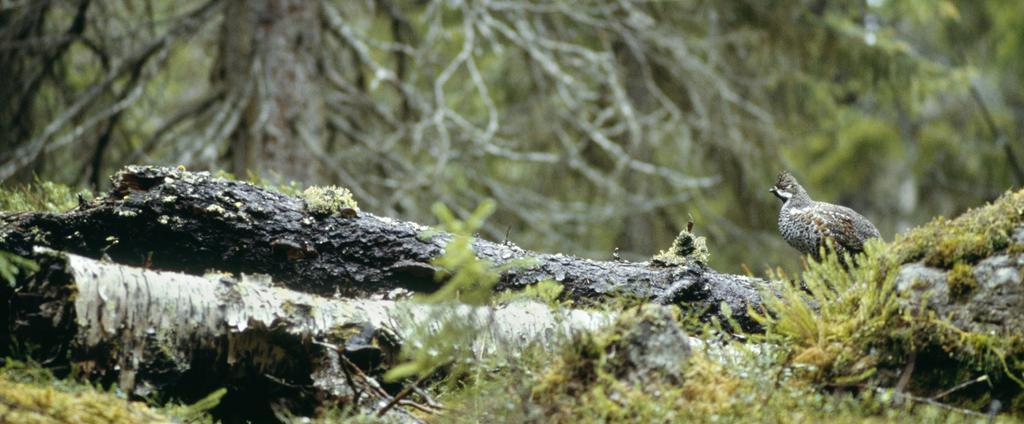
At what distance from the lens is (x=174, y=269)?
125 inches

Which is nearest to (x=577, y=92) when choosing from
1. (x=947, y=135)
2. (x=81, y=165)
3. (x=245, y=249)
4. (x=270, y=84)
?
(x=270, y=84)

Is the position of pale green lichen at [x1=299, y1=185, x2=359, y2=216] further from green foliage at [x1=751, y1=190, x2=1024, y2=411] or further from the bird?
the bird

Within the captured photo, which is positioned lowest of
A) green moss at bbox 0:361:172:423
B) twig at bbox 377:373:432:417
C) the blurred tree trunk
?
green moss at bbox 0:361:172:423

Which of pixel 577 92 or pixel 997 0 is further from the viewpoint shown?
pixel 997 0

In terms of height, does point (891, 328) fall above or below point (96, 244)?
above

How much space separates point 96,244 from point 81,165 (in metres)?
5.61

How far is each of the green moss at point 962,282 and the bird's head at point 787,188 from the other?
1929mm

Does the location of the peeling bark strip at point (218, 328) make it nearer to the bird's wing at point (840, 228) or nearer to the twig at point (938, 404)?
the twig at point (938, 404)

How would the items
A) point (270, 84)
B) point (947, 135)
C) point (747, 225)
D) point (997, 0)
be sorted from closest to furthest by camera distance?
1. point (270, 84)
2. point (747, 225)
3. point (997, 0)
4. point (947, 135)

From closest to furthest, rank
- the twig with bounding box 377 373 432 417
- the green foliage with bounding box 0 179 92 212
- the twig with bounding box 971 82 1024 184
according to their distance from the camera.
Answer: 1. the twig with bounding box 377 373 432 417
2. the green foliage with bounding box 0 179 92 212
3. the twig with bounding box 971 82 1024 184

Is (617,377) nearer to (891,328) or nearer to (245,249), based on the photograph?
(891,328)

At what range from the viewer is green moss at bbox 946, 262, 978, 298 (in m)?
2.87

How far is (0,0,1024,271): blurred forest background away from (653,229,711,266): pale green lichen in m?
2.95

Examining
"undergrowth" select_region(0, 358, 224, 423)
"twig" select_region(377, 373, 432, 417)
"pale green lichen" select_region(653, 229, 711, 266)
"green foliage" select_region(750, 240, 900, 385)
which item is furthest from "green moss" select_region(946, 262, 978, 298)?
"undergrowth" select_region(0, 358, 224, 423)
